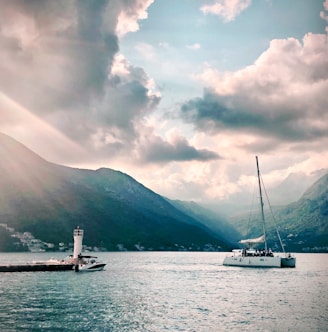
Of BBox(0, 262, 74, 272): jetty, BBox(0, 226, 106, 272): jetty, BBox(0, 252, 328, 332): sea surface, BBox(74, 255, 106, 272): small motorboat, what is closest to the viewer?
BBox(0, 252, 328, 332): sea surface

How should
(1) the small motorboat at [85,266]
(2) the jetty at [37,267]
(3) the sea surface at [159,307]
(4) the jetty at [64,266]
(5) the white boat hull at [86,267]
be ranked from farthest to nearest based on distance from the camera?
(1) the small motorboat at [85,266]
(5) the white boat hull at [86,267]
(4) the jetty at [64,266]
(2) the jetty at [37,267]
(3) the sea surface at [159,307]

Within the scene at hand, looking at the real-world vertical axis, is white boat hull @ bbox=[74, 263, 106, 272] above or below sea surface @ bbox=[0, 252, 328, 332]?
above

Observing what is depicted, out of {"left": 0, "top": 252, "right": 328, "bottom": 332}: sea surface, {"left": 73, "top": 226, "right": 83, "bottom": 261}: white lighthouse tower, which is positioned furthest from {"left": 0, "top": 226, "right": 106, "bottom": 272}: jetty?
{"left": 0, "top": 252, "right": 328, "bottom": 332}: sea surface

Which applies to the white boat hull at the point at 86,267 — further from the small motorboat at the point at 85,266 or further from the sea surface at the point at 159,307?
the sea surface at the point at 159,307

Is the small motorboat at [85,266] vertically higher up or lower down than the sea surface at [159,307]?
higher up

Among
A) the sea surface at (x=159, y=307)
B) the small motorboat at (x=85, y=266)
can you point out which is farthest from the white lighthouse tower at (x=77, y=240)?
the sea surface at (x=159, y=307)

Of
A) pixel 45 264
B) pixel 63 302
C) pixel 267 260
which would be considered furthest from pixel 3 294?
pixel 267 260

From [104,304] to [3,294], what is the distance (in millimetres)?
27035

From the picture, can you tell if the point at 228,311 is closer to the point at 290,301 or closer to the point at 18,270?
the point at 290,301

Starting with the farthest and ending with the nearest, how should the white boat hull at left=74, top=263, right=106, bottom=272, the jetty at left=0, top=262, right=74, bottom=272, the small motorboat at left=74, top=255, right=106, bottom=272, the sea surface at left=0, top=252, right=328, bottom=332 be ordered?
the small motorboat at left=74, top=255, right=106, bottom=272, the white boat hull at left=74, top=263, right=106, bottom=272, the jetty at left=0, top=262, right=74, bottom=272, the sea surface at left=0, top=252, right=328, bottom=332

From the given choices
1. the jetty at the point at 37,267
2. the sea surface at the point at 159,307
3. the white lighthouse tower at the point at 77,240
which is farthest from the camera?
the white lighthouse tower at the point at 77,240

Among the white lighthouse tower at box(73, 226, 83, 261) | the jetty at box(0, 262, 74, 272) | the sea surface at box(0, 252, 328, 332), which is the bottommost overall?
the sea surface at box(0, 252, 328, 332)

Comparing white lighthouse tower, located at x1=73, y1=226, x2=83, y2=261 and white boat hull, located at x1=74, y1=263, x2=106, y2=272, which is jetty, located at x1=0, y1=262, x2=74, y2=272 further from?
white lighthouse tower, located at x1=73, y1=226, x2=83, y2=261

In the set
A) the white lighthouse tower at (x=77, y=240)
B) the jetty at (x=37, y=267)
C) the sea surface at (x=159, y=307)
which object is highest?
the white lighthouse tower at (x=77, y=240)
